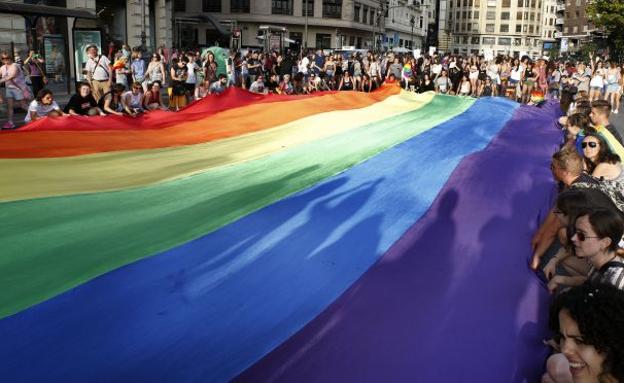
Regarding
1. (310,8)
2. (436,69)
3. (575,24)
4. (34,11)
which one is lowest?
(436,69)

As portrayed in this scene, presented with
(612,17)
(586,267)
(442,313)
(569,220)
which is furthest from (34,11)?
(612,17)

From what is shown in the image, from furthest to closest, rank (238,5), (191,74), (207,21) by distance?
(238,5) < (207,21) < (191,74)

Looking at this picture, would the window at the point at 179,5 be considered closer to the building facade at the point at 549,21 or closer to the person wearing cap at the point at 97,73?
the person wearing cap at the point at 97,73

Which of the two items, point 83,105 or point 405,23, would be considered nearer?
point 83,105

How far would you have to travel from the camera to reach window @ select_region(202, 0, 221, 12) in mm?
47031

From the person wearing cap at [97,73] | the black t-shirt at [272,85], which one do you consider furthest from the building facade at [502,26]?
the person wearing cap at [97,73]

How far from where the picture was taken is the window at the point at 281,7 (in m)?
47.9

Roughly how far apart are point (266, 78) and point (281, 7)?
32.1 metres

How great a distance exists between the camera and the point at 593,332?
1.98 metres

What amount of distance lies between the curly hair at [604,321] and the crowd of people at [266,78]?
8.36 meters

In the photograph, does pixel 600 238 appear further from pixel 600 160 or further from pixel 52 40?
pixel 52 40

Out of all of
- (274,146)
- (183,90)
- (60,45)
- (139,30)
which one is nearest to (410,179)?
(274,146)

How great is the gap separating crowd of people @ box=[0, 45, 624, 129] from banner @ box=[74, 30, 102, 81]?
694 mm

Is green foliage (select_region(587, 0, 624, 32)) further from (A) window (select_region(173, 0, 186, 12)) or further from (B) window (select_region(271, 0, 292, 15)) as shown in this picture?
(A) window (select_region(173, 0, 186, 12))
